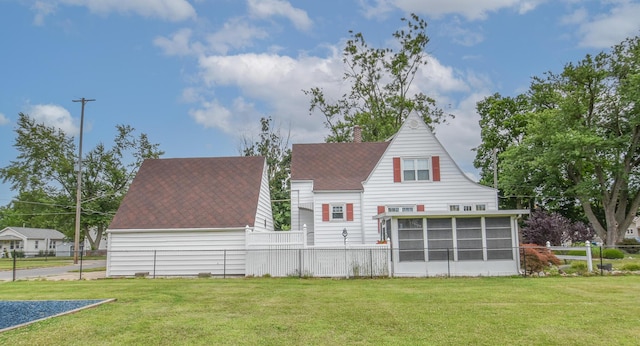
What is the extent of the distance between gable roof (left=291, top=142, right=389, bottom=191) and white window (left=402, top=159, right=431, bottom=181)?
102 inches

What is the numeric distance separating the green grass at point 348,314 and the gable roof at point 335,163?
10.4 m

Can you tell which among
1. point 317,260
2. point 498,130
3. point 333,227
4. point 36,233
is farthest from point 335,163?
point 36,233

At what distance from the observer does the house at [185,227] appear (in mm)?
21594

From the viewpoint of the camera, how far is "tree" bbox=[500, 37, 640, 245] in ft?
115

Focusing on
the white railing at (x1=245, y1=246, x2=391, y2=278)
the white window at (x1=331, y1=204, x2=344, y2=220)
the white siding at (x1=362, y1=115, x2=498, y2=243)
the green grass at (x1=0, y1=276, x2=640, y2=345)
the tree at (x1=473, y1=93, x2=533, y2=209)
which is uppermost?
the tree at (x1=473, y1=93, x2=533, y2=209)

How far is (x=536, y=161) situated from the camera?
36469 mm

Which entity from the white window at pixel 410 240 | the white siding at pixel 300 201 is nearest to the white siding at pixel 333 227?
the white siding at pixel 300 201

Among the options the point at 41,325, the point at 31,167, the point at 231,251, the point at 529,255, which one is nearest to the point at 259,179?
the point at 231,251

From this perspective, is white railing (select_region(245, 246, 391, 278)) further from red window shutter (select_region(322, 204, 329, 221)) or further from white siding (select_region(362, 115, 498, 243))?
white siding (select_region(362, 115, 498, 243))

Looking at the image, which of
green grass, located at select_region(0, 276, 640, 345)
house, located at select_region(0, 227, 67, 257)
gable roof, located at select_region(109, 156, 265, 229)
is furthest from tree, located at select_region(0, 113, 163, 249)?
green grass, located at select_region(0, 276, 640, 345)

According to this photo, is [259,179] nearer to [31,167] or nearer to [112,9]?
[112,9]

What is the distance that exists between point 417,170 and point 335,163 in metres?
5.39

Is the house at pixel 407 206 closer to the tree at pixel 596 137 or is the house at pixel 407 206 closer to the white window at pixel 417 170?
the white window at pixel 417 170

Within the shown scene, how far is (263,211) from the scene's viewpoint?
2547 cm
